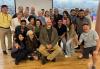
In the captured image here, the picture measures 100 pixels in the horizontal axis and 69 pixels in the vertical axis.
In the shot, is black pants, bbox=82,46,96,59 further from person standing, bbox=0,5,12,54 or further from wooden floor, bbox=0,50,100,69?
person standing, bbox=0,5,12,54

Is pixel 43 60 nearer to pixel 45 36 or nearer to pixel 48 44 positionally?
pixel 48 44

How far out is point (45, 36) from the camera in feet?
15.8

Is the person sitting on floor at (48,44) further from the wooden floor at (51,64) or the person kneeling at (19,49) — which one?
the person kneeling at (19,49)

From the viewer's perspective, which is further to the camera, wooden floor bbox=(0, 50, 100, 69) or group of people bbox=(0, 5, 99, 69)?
group of people bbox=(0, 5, 99, 69)

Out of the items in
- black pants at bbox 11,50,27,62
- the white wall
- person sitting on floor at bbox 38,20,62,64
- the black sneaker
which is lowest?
the black sneaker

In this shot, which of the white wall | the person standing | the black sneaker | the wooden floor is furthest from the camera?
the white wall

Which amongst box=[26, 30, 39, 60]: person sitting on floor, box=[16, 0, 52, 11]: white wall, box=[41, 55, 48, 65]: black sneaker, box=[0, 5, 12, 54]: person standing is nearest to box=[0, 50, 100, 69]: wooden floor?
box=[41, 55, 48, 65]: black sneaker

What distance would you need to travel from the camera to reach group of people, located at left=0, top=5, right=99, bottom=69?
4.77 metres

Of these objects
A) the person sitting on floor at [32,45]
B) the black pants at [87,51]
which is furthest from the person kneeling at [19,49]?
the black pants at [87,51]

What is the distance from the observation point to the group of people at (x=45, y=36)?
4.77 meters

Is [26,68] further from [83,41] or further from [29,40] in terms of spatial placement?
[83,41]

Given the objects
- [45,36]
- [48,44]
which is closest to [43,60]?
[48,44]

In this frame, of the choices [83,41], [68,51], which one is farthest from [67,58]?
[83,41]

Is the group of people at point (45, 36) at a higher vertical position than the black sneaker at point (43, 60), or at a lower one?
higher
